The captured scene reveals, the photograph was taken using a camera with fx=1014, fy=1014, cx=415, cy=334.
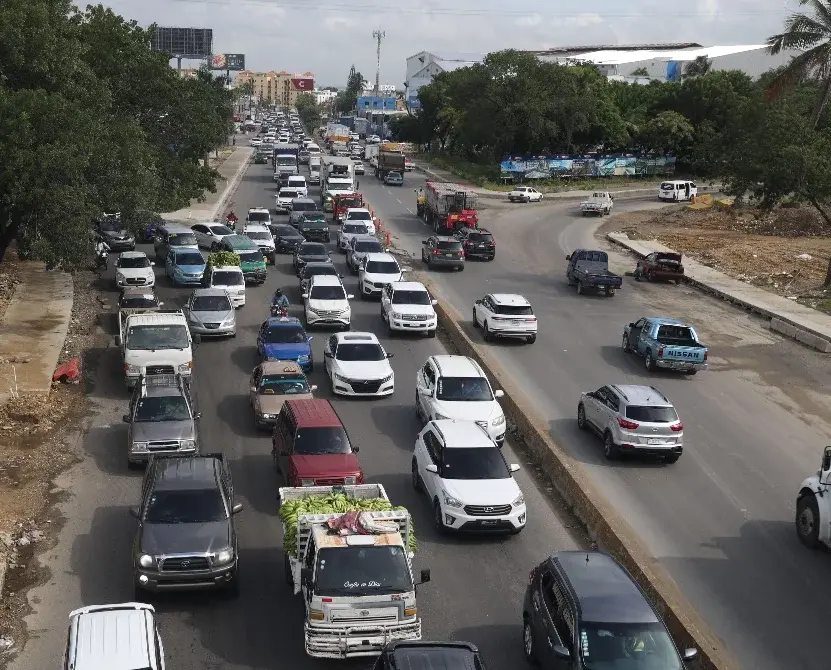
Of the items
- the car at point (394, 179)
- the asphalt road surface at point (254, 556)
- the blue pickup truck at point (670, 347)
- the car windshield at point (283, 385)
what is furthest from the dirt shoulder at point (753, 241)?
the asphalt road surface at point (254, 556)

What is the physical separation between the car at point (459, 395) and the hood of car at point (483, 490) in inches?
151

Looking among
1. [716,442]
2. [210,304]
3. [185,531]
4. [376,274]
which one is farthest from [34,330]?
[716,442]

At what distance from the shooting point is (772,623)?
14.3 m

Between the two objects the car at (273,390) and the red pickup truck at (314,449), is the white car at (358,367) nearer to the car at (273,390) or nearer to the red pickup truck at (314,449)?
the car at (273,390)

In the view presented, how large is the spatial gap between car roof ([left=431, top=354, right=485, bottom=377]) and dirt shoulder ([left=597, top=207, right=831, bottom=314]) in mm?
20402

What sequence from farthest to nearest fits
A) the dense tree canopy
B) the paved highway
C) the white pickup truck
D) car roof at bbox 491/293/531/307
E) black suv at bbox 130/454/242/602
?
the white pickup truck
car roof at bbox 491/293/531/307
the dense tree canopy
the paved highway
black suv at bbox 130/454/242/602

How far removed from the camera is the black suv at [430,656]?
10.6 metres

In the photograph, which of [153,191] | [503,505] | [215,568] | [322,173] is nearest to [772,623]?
Result: [503,505]

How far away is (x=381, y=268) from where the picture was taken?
123ft

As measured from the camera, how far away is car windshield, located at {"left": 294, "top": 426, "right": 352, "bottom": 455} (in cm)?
1842

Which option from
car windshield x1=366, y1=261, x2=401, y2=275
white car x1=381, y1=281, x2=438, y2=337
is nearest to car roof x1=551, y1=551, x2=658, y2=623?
white car x1=381, y1=281, x2=438, y2=337

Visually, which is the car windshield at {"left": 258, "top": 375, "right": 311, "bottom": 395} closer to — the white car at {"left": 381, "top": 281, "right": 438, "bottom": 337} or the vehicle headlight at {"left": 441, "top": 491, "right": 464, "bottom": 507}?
the vehicle headlight at {"left": 441, "top": 491, "right": 464, "bottom": 507}

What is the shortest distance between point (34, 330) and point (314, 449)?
1571cm

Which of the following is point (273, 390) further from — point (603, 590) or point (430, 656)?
point (430, 656)
